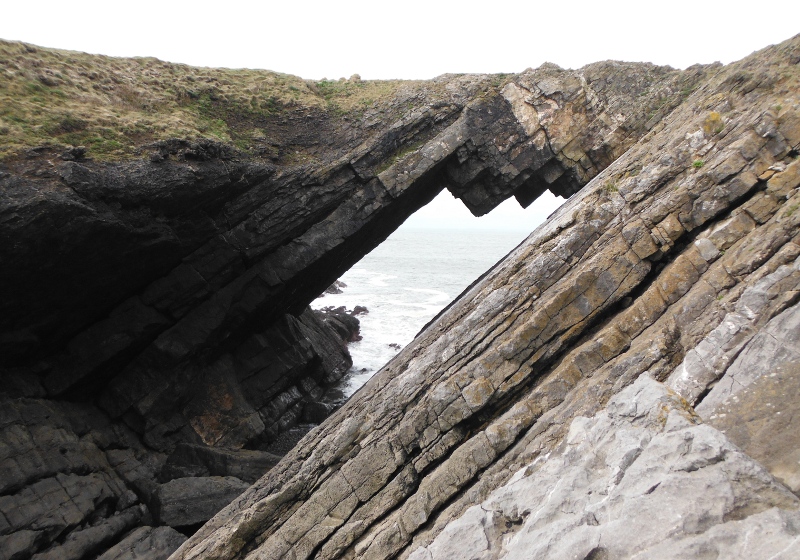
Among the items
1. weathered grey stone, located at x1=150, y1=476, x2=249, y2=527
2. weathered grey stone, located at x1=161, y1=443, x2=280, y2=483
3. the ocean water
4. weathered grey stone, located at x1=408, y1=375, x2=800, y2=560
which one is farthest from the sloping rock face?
the ocean water

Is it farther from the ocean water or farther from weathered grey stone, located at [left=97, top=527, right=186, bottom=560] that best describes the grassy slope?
the ocean water

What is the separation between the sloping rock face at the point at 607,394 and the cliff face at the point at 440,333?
0.18ft

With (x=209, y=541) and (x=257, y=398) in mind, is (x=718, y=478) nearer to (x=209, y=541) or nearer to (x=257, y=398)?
(x=209, y=541)

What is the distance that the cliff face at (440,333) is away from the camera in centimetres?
832

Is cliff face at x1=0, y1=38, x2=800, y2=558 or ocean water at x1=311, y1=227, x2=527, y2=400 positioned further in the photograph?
ocean water at x1=311, y1=227, x2=527, y2=400

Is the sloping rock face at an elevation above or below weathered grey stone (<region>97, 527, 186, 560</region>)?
below

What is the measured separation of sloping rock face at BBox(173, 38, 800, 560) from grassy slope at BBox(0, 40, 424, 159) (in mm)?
12883

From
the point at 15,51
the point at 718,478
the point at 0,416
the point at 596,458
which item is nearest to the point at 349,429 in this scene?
the point at 596,458

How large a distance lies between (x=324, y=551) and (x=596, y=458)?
7107mm

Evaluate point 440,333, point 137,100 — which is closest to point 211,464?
point 440,333

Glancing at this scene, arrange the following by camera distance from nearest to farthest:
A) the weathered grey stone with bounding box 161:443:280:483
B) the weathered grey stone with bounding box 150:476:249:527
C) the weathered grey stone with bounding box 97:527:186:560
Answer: the weathered grey stone with bounding box 97:527:186:560, the weathered grey stone with bounding box 150:476:249:527, the weathered grey stone with bounding box 161:443:280:483

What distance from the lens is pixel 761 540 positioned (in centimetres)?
570

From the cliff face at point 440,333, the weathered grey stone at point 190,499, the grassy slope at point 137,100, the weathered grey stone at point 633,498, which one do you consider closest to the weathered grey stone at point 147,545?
the cliff face at point 440,333

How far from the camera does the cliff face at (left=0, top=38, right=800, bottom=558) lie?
8.32 metres
